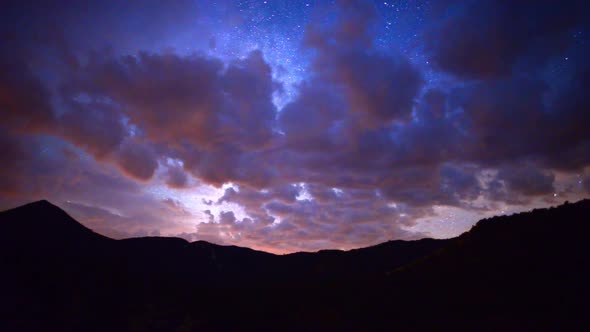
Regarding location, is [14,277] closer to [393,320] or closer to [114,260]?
[114,260]

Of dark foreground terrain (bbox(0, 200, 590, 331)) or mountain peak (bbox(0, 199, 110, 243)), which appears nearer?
dark foreground terrain (bbox(0, 200, 590, 331))

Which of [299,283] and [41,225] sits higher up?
[41,225]

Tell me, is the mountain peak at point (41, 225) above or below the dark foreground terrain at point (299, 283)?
above

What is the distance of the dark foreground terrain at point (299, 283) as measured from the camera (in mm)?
39562

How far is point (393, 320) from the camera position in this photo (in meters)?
Answer: 51.2

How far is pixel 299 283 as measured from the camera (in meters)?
107

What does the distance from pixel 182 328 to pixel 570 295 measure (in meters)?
76.1

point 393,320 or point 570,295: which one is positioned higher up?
point 570,295

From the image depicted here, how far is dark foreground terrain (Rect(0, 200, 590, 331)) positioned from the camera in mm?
39562

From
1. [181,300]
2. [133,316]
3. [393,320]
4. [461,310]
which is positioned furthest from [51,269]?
[461,310]

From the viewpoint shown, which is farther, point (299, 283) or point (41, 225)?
point (41, 225)

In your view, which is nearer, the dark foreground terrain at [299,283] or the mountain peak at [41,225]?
the dark foreground terrain at [299,283]

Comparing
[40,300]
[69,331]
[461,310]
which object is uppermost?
[461,310]

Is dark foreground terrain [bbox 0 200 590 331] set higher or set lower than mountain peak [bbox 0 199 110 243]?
lower
